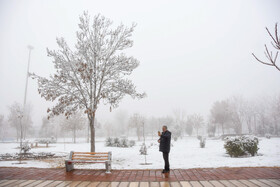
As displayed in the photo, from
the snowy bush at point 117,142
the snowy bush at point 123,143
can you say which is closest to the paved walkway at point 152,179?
the snowy bush at point 123,143

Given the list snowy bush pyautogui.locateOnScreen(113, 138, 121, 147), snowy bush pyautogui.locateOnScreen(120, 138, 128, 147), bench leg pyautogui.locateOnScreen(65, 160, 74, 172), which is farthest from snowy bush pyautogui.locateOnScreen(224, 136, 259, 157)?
snowy bush pyautogui.locateOnScreen(113, 138, 121, 147)

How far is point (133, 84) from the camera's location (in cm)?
1138

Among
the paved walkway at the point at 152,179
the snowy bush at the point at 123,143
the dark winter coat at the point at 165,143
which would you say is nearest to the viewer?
the paved walkway at the point at 152,179

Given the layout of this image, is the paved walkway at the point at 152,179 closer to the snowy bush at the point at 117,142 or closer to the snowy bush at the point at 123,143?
the snowy bush at the point at 123,143

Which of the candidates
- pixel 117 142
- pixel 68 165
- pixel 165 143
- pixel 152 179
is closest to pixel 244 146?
pixel 165 143

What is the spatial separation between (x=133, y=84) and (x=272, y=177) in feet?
25.2

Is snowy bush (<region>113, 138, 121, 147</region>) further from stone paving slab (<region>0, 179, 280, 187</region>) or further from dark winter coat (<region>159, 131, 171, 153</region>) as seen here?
stone paving slab (<region>0, 179, 280, 187</region>)

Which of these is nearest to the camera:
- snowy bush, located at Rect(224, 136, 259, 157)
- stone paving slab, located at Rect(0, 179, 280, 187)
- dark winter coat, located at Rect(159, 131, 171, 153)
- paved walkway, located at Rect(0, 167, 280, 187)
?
stone paving slab, located at Rect(0, 179, 280, 187)

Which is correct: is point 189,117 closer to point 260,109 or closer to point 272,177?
point 260,109

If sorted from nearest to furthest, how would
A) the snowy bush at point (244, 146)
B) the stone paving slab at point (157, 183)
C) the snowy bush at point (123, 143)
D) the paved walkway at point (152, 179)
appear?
the stone paving slab at point (157, 183) → the paved walkway at point (152, 179) → the snowy bush at point (244, 146) → the snowy bush at point (123, 143)

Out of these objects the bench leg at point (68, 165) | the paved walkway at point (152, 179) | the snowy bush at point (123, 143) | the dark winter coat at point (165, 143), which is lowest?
the snowy bush at point (123, 143)

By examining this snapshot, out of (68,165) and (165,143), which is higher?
(165,143)

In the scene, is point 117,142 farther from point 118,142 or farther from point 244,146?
point 244,146

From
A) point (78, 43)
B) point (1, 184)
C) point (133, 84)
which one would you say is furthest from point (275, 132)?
point (1, 184)
